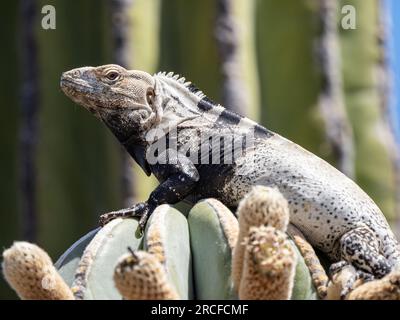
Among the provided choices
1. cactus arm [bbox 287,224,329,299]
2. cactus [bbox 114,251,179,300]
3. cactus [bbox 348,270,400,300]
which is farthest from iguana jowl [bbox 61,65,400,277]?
cactus [bbox 114,251,179,300]

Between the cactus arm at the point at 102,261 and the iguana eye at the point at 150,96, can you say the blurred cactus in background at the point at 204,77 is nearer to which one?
the iguana eye at the point at 150,96

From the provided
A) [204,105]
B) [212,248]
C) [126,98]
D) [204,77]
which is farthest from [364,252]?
[204,77]

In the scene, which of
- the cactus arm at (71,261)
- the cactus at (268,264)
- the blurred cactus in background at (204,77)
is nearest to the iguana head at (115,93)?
the cactus arm at (71,261)

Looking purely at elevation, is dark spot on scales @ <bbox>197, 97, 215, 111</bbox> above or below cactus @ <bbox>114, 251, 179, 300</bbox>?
above

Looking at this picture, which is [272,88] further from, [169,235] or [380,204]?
[169,235]

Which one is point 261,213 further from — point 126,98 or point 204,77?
point 204,77

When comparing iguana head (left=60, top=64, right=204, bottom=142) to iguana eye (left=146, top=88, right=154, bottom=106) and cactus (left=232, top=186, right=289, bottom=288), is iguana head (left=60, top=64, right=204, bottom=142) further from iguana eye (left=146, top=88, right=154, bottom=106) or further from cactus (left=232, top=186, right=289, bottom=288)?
cactus (left=232, top=186, right=289, bottom=288)
